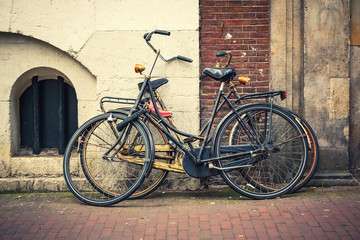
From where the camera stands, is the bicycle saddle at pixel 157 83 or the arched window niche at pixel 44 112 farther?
the arched window niche at pixel 44 112

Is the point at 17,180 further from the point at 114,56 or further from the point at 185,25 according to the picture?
the point at 185,25

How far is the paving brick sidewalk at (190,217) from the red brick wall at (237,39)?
133 cm

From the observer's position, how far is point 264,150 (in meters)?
5.29

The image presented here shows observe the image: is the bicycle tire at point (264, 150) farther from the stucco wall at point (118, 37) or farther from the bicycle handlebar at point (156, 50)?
the bicycle handlebar at point (156, 50)

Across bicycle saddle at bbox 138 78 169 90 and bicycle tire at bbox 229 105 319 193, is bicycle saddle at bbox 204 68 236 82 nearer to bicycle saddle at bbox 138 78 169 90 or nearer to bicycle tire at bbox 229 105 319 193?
bicycle saddle at bbox 138 78 169 90

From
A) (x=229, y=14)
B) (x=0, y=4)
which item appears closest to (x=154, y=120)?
(x=229, y=14)

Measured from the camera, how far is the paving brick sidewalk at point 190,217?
4379 mm

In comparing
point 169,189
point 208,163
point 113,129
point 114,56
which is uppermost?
point 114,56

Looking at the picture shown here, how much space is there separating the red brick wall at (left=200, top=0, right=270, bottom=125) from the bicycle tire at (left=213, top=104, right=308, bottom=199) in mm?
495

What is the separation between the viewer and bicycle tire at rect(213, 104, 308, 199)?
5309mm

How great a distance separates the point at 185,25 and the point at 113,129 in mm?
1555

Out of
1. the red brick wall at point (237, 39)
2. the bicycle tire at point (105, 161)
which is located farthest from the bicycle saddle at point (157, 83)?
the red brick wall at point (237, 39)

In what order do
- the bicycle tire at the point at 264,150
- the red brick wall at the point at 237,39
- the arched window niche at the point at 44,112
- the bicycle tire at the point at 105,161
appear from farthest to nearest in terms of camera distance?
1. the arched window niche at the point at 44,112
2. the red brick wall at the point at 237,39
3. the bicycle tire at the point at 264,150
4. the bicycle tire at the point at 105,161

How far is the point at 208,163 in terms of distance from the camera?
Answer: 5324 millimetres
